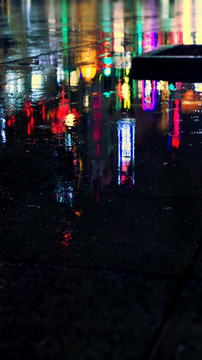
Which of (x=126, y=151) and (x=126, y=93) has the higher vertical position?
(x=126, y=93)

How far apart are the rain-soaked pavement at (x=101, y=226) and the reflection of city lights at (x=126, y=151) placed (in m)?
0.01

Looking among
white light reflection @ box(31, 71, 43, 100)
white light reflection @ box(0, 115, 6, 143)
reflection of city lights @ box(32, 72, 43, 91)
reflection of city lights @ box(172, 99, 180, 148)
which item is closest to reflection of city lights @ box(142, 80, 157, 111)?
reflection of city lights @ box(172, 99, 180, 148)

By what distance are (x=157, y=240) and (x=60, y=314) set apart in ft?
3.61

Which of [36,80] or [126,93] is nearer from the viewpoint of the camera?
[126,93]

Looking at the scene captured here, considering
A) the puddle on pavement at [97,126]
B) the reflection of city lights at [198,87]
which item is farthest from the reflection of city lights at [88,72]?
the reflection of city lights at [198,87]

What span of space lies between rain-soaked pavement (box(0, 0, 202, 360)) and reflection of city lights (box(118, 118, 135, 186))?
11 millimetres

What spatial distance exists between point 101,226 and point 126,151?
218cm

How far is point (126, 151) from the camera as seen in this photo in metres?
6.64

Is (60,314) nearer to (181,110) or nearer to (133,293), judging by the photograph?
(133,293)

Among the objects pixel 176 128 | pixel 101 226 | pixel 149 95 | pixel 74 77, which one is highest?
pixel 74 77

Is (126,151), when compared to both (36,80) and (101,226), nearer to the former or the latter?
(101,226)

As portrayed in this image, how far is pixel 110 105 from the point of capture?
369 inches

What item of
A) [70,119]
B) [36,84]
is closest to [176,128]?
[70,119]

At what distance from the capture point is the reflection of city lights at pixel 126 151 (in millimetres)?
5745
